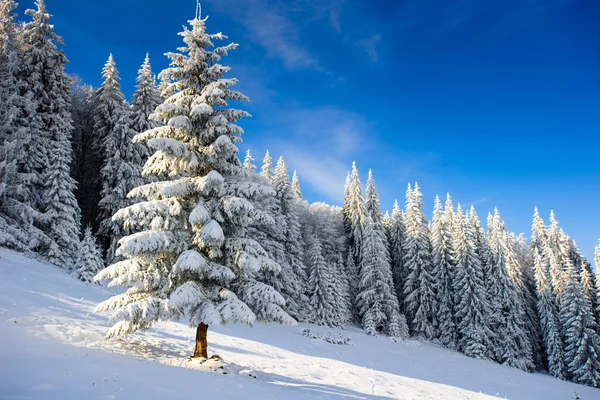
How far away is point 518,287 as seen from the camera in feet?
152

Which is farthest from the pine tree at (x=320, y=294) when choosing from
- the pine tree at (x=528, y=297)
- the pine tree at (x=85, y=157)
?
the pine tree at (x=528, y=297)

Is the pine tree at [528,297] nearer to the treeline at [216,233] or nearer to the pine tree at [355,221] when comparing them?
the treeline at [216,233]

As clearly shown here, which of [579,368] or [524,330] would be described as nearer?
[579,368]

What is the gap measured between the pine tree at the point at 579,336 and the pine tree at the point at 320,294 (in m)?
25.9

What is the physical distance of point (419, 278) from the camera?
4600 cm

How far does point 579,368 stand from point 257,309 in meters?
43.4

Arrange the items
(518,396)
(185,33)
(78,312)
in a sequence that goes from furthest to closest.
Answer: (518,396) → (78,312) → (185,33)

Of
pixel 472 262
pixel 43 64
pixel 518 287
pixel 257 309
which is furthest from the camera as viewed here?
pixel 518 287

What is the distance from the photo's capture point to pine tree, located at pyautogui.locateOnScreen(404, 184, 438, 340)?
44250 millimetres

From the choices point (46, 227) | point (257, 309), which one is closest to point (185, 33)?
point (257, 309)

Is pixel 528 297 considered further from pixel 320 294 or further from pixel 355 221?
pixel 320 294

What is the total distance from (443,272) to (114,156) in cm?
3878

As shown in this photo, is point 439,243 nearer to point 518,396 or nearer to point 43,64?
point 518,396

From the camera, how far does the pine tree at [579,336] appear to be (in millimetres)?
38000
